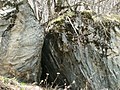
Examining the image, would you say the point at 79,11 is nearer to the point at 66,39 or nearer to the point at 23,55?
the point at 66,39

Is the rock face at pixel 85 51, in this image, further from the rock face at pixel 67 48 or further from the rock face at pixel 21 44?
the rock face at pixel 21 44

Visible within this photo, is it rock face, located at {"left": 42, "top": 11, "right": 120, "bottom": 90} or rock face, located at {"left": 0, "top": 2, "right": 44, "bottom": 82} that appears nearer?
rock face, located at {"left": 42, "top": 11, "right": 120, "bottom": 90}

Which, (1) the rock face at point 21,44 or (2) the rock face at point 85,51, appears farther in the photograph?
(1) the rock face at point 21,44

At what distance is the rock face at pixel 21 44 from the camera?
5.67 meters

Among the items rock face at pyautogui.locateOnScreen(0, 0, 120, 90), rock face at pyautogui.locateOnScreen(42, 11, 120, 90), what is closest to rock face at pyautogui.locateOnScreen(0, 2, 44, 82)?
rock face at pyautogui.locateOnScreen(0, 0, 120, 90)

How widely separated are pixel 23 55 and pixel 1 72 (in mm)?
584

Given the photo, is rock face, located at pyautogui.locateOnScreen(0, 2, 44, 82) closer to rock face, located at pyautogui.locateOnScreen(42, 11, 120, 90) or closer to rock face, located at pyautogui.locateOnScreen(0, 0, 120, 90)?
rock face, located at pyautogui.locateOnScreen(0, 0, 120, 90)

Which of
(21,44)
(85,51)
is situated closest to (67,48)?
(85,51)

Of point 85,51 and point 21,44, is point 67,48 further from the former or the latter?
point 21,44

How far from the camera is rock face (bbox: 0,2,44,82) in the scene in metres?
5.67

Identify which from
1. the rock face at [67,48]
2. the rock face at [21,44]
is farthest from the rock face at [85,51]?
the rock face at [21,44]

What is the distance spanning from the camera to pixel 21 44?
586 cm

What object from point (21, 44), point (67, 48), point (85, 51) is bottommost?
point (85, 51)

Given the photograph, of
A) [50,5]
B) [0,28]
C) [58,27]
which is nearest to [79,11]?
[58,27]
